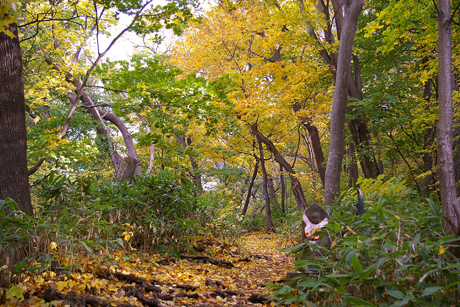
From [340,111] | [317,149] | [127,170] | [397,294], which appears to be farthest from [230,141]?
[397,294]

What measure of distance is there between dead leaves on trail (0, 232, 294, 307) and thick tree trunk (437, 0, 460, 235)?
1.63 m

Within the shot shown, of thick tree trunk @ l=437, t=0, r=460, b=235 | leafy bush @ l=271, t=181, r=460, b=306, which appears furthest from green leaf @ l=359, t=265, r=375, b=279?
thick tree trunk @ l=437, t=0, r=460, b=235

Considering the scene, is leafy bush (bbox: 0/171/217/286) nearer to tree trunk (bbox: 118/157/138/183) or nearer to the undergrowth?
the undergrowth

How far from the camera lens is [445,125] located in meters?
Answer: 2.85

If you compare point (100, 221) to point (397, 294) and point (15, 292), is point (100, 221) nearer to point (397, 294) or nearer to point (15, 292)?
point (15, 292)

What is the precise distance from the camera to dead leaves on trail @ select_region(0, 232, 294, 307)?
97.1 inches

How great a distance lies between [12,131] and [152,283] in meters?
2.37

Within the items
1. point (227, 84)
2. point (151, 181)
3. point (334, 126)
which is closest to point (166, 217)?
point (151, 181)

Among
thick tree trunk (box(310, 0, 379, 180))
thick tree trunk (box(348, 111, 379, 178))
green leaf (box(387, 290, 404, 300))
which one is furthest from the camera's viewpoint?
thick tree trunk (box(348, 111, 379, 178))

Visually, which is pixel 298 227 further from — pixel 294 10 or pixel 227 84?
pixel 294 10

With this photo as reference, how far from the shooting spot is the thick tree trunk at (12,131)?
307 centimetres

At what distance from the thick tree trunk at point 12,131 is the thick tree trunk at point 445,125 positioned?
428cm

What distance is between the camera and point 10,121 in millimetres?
3146

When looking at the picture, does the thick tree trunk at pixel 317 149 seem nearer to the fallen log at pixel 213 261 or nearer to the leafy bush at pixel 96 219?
the leafy bush at pixel 96 219
